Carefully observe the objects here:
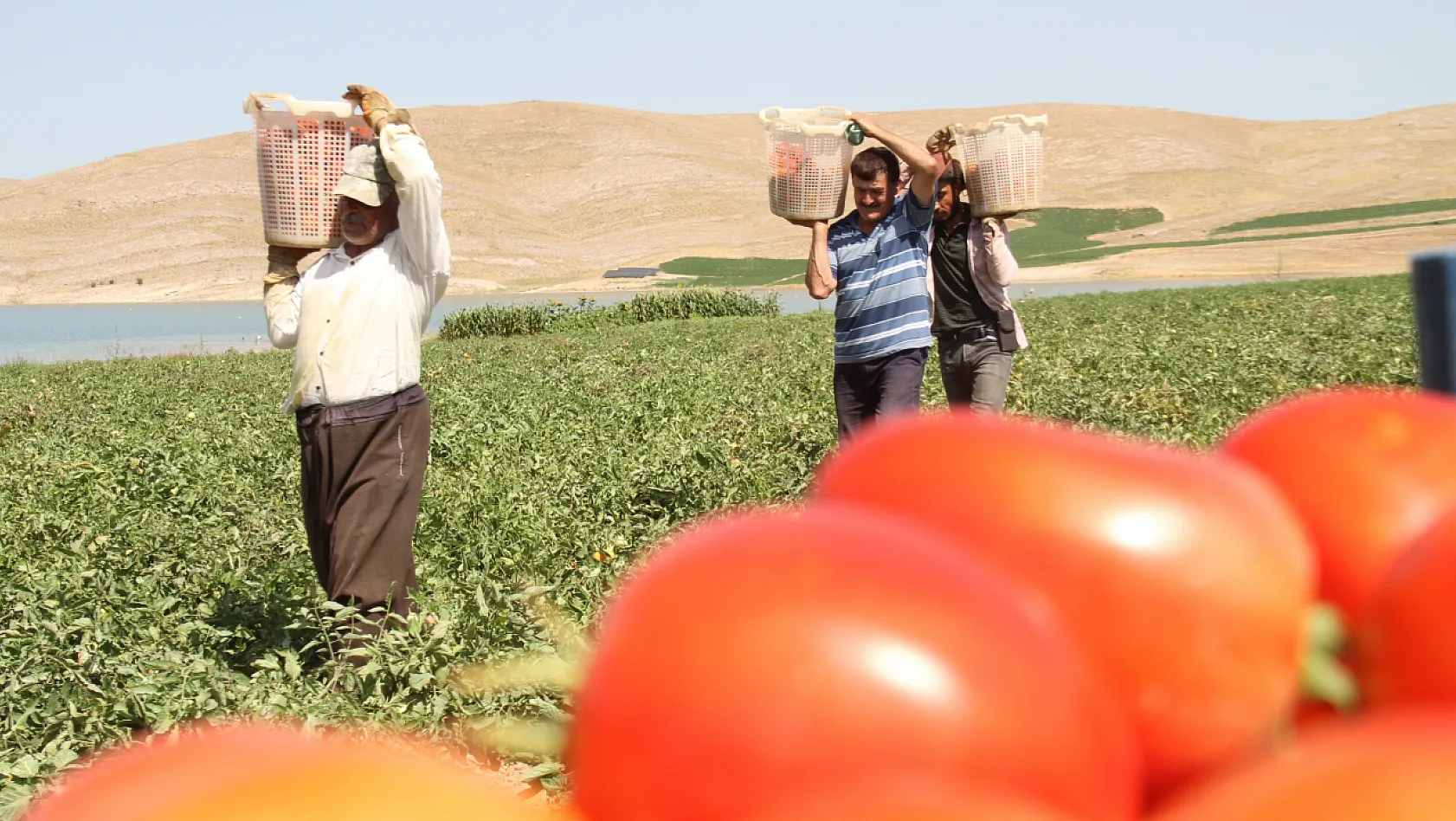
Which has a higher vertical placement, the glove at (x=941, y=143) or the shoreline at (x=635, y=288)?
the glove at (x=941, y=143)

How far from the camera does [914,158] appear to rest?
4.38 metres

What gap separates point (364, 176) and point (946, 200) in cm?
249

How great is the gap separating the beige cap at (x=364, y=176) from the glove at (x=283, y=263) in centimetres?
33

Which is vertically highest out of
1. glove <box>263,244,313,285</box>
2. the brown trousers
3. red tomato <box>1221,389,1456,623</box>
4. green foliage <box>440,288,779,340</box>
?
glove <box>263,244,313,285</box>

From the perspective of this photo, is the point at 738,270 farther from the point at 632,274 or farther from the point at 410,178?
the point at 410,178

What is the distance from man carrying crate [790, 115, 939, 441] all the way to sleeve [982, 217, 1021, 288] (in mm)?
374

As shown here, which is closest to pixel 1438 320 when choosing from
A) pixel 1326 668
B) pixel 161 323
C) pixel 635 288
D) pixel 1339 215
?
pixel 1326 668

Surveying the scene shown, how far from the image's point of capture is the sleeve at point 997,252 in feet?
16.3

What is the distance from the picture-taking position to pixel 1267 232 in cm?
6956

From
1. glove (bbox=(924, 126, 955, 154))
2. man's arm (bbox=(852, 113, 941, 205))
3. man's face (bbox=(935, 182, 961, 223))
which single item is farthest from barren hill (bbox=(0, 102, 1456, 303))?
man's arm (bbox=(852, 113, 941, 205))

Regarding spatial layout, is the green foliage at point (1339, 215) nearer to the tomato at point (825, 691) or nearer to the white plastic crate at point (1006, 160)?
the white plastic crate at point (1006, 160)

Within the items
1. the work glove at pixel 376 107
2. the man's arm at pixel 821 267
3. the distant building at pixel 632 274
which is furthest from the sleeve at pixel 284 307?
the distant building at pixel 632 274

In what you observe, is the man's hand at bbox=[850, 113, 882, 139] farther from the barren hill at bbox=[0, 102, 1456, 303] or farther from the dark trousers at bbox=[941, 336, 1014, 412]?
the barren hill at bbox=[0, 102, 1456, 303]

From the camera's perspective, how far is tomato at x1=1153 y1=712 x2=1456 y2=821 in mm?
425
